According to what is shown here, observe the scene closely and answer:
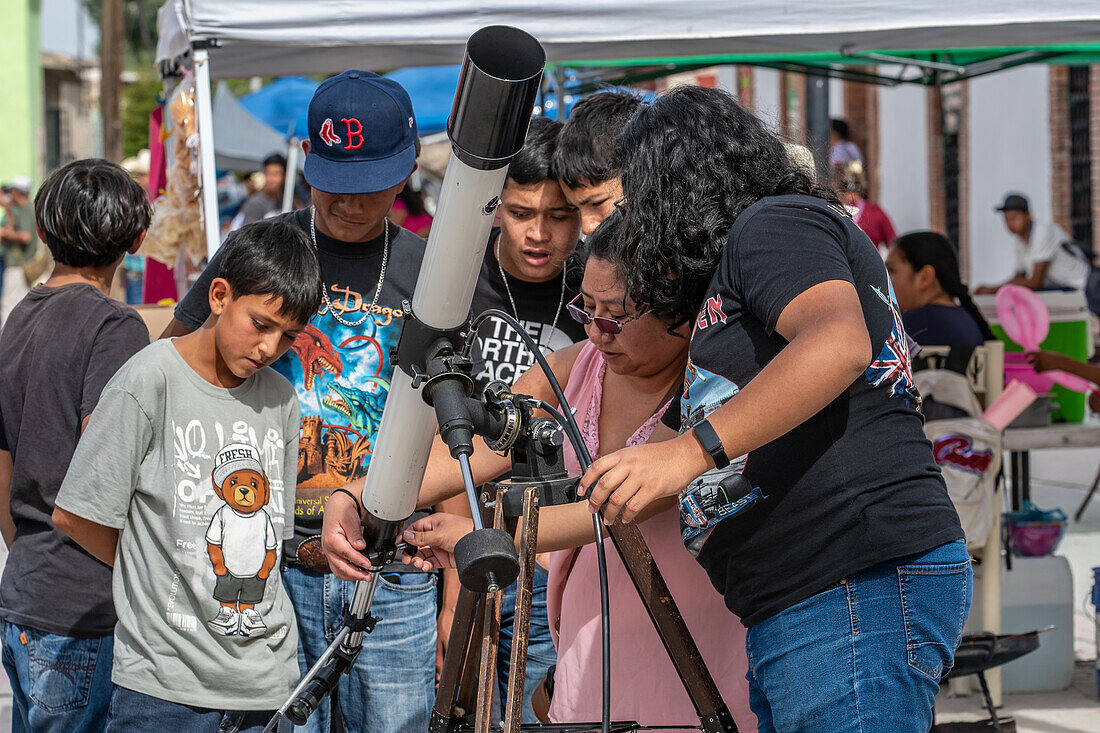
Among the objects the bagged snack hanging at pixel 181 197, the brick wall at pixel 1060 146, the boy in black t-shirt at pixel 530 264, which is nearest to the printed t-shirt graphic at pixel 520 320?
the boy in black t-shirt at pixel 530 264

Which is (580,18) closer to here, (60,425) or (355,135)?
(355,135)

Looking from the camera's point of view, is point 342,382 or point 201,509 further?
point 342,382

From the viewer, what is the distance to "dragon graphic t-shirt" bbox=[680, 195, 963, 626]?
5.50 feet

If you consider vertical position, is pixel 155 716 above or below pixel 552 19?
below

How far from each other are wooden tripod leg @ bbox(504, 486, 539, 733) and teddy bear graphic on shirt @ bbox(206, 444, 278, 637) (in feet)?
3.11

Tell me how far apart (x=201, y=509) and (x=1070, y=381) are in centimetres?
345

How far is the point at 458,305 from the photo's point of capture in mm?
1511

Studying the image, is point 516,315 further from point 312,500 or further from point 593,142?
point 312,500

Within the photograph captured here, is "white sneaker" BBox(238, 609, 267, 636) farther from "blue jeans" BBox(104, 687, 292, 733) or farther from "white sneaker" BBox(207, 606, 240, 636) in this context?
"blue jeans" BBox(104, 687, 292, 733)

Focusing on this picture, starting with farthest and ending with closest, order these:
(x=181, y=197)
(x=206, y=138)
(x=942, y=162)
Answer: (x=942, y=162) → (x=181, y=197) → (x=206, y=138)

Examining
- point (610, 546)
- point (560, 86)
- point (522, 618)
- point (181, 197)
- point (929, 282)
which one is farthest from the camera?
point (560, 86)

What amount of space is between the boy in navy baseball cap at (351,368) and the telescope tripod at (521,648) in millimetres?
832

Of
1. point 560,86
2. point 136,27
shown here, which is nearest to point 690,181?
point 560,86

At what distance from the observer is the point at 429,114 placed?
1083 cm
